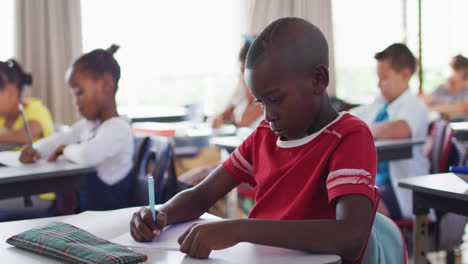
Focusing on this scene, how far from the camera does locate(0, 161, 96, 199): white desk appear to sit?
1.92 metres

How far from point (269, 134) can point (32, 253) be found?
1.88 feet

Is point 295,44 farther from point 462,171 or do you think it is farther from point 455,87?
point 455,87

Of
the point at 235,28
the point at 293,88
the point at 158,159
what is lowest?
the point at 158,159

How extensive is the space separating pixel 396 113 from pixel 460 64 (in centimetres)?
315

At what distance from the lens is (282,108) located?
0.99m

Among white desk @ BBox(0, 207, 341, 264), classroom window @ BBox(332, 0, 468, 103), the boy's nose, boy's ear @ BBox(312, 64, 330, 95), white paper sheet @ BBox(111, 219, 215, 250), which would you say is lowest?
white paper sheet @ BBox(111, 219, 215, 250)

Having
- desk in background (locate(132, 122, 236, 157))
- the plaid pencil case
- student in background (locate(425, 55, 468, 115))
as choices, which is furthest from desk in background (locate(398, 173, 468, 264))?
student in background (locate(425, 55, 468, 115))

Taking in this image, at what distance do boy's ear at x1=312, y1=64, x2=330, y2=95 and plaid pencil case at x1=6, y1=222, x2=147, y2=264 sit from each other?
47 cm

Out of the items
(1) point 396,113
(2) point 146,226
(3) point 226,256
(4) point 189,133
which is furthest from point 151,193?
(4) point 189,133

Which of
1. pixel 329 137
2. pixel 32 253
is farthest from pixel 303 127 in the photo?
pixel 32 253

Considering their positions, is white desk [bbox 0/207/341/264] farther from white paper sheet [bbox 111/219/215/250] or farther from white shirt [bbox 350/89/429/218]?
white shirt [bbox 350/89/429/218]

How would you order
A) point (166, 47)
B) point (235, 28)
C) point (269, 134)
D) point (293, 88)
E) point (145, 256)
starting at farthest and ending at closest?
point (166, 47), point (235, 28), point (269, 134), point (293, 88), point (145, 256)

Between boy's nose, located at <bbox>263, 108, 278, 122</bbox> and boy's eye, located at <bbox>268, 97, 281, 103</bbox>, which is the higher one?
boy's eye, located at <bbox>268, 97, 281, 103</bbox>

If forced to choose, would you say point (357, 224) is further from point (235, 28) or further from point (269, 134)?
point (235, 28)
